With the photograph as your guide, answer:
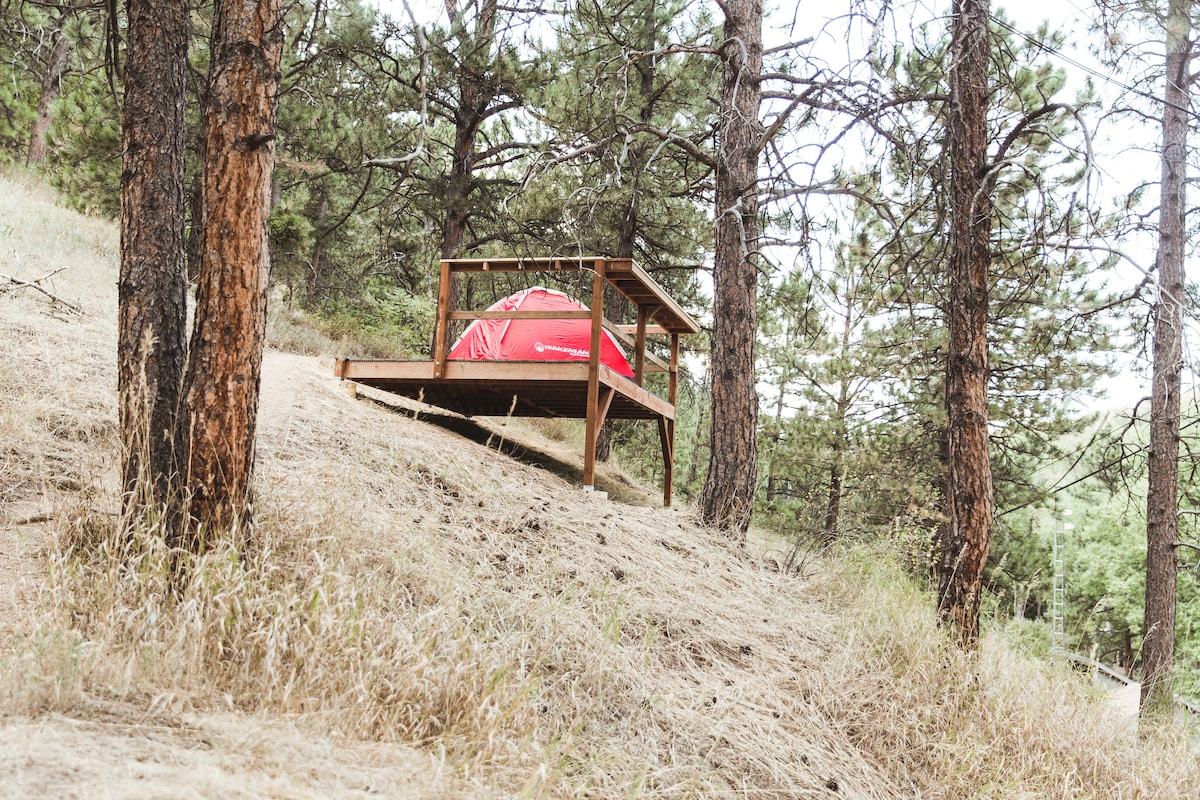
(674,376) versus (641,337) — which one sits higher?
(641,337)

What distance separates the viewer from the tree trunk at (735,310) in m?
8.01

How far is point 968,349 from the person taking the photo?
5.93 metres

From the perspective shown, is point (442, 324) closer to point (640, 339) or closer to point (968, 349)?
point (640, 339)

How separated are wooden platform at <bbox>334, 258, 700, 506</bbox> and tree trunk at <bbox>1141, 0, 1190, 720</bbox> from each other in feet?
17.6

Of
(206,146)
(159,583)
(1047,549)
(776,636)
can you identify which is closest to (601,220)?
(776,636)

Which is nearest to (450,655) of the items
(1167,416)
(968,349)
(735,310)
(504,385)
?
(968,349)

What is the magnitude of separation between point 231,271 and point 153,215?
36.7 inches

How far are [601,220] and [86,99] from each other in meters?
7.79

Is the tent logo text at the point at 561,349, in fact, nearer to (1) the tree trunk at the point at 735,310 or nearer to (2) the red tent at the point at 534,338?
(2) the red tent at the point at 534,338

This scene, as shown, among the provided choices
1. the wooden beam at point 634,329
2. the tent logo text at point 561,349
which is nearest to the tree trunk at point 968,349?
the wooden beam at point 634,329

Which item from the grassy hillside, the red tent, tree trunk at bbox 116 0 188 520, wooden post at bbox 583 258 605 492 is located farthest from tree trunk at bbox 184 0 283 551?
the red tent

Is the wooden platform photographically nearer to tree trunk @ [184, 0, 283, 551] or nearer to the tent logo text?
the tent logo text

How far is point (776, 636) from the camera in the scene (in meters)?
5.59

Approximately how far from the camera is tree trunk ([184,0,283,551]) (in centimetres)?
365
